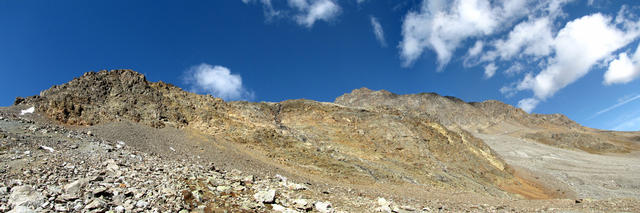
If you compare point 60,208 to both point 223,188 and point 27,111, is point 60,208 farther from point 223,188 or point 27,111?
point 27,111

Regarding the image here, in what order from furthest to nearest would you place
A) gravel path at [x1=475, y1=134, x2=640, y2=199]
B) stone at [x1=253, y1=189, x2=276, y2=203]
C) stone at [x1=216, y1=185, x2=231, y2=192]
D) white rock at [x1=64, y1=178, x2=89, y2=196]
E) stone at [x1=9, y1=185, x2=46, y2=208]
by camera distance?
gravel path at [x1=475, y1=134, x2=640, y2=199] → stone at [x1=216, y1=185, x2=231, y2=192] → stone at [x1=253, y1=189, x2=276, y2=203] → white rock at [x1=64, y1=178, x2=89, y2=196] → stone at [x1=9, y1=185, x2=46, y2=208]

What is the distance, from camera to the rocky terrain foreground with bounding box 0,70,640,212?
827cm

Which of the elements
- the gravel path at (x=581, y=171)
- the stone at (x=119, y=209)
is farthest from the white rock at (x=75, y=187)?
the gravel path at (x=581, y=171)

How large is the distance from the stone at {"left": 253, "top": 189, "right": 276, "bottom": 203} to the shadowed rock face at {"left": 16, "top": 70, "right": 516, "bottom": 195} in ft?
34.2

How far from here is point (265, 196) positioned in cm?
947

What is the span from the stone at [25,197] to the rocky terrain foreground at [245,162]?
3 centimetres

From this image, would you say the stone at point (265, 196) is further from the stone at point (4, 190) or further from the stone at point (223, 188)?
the stone at point (4, 190)

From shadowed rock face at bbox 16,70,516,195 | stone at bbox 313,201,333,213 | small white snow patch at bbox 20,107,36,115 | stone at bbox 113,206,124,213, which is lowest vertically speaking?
stone at bbox 113,206,124,213

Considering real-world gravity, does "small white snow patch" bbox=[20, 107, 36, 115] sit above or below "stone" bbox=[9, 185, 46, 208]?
above

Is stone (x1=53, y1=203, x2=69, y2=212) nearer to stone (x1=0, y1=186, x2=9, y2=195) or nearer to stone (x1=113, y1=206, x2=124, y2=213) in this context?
stone (x1=113, y1=206, x2=124, y2=213)

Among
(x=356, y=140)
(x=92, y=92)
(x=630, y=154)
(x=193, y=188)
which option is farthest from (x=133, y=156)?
(x=630, y=154)

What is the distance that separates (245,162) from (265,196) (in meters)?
8.94

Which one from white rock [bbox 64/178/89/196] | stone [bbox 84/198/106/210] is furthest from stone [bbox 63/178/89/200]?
stone [bbox 84/198/106/210]

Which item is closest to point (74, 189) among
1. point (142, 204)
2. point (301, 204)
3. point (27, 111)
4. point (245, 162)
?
point (142, 204)
